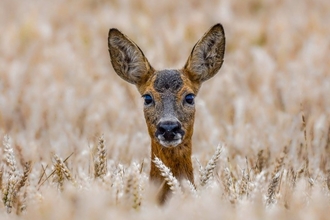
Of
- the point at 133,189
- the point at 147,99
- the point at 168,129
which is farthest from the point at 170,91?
the point at 133,189

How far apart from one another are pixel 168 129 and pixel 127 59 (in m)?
1.14

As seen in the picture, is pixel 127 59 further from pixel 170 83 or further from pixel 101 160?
pixel 101 160

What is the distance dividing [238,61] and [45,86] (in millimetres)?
3046

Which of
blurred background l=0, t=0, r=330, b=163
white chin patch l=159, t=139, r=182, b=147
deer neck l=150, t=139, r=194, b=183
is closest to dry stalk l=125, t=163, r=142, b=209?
white chin patch l=159, t=139, r=182, b=147

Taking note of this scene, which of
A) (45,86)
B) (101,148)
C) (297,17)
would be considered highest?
(101,148)

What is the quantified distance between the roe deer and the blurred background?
0.60 metres

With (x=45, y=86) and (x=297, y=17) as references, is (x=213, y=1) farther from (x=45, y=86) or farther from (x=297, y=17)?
(x=45, y=86)

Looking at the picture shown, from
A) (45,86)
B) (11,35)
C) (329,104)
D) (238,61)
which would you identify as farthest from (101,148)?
(11,35)

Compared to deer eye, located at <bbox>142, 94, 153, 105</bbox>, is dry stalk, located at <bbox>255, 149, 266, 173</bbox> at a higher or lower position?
lower

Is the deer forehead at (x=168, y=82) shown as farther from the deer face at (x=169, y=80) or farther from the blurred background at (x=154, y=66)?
the blurred background at (x=154, y=66)

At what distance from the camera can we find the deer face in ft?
23.0

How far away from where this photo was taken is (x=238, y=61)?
46.1 feet

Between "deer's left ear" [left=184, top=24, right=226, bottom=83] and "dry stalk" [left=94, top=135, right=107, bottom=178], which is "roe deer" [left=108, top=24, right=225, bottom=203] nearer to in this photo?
"deer's left ear" [left=184, top=24, right=226, bottom=83]

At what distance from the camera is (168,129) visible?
271 inches
